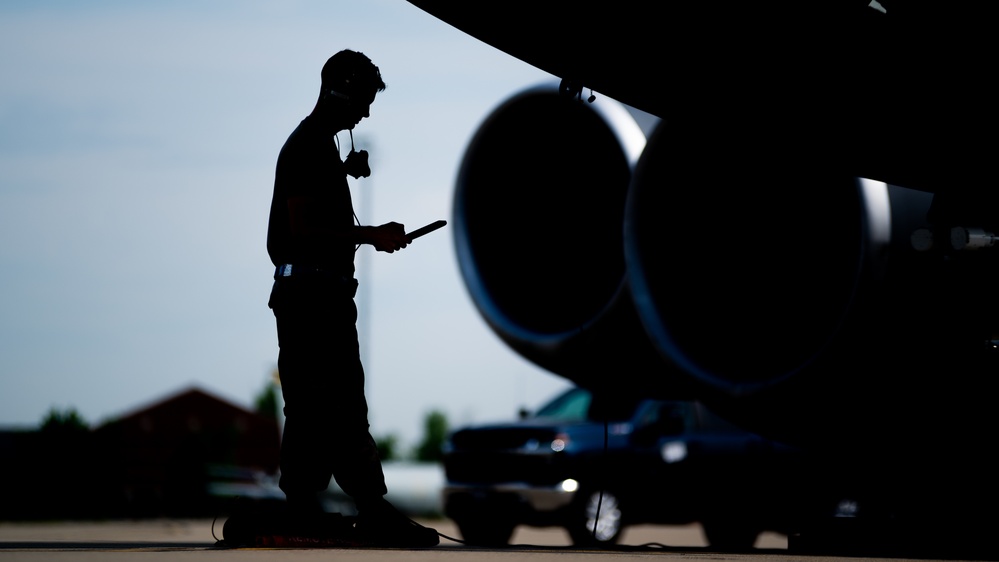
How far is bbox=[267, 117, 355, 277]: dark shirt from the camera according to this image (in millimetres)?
5160

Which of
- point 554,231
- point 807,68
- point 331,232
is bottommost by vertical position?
point 331,232

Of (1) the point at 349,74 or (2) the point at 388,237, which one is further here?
(1) the point at 349,74

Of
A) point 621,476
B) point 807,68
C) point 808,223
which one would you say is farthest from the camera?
point 621,476

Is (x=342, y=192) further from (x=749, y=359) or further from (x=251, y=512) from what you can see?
(x=749, y=359)

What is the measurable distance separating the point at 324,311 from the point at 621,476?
7.50 metres

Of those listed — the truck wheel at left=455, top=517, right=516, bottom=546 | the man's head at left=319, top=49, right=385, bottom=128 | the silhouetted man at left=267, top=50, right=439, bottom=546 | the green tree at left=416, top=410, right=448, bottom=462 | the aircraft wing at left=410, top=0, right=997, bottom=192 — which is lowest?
the silhouetted man at left=267, top=50, right=439, bottom=546

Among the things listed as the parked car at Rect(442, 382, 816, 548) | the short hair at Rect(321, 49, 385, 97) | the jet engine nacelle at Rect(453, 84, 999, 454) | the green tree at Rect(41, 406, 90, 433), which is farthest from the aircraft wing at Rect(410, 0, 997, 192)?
the green tree at Rect(41, 406, 90, 433)

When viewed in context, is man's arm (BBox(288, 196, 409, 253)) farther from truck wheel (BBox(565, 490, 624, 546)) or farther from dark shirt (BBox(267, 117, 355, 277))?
truck wheel (BBox(565, 490, 624, 546))

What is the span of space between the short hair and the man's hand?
507mm

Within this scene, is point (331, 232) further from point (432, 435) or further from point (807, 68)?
point (432, 435)

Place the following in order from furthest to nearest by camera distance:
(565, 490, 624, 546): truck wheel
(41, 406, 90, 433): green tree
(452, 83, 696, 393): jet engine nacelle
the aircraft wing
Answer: (41, 406, 90, 433): green tree
(565, 490, 624, 546): truck wheel
(452, 83, 696, 393): jet engine nacelle
the aircraft wing

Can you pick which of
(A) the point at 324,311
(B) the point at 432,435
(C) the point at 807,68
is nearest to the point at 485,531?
(A) the point at 324,311

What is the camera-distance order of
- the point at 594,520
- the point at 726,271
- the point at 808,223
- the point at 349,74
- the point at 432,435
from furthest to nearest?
the point at 432,435, the point at 594,520, the point at 726,271, the point at 808,223, the point at 349,74

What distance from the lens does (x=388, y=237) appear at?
5117mm
